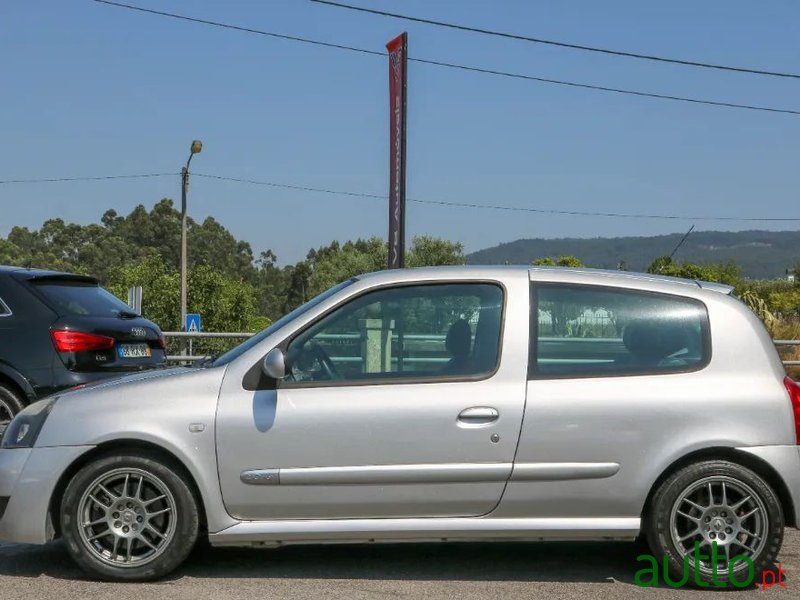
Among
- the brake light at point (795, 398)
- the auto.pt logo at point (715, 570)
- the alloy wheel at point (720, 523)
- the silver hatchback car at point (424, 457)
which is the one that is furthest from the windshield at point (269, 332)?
the brake light at point (795, 398)

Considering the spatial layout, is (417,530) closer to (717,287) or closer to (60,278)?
(717,287)

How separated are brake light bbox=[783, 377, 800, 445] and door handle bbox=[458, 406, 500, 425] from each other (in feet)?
4.72

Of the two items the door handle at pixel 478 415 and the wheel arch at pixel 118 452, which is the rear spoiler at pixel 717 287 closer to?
the door handle at pixel 478 415

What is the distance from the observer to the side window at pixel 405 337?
209 inches

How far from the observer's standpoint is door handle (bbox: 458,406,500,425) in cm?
518

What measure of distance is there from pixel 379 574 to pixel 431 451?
758 millimetres

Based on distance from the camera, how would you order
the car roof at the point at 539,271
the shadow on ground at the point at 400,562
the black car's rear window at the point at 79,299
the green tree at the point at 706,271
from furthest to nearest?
the green tree at the point at 706,271 < the black car's rear window at the point at 79,299 < the car roof at the point at 539,271 < the shadow on ground at the point at 400,562

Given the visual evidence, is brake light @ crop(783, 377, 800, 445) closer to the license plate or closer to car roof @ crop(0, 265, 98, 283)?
the license plate

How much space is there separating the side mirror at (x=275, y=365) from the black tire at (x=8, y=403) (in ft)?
13.1

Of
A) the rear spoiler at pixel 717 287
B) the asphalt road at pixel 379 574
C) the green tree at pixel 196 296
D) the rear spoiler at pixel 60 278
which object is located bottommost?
the asphalt road at pixel 379 574

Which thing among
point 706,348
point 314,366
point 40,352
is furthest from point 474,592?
point 40,352

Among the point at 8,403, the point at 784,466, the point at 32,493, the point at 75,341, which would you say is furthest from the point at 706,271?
the point at 32,493

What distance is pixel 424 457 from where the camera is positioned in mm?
5160

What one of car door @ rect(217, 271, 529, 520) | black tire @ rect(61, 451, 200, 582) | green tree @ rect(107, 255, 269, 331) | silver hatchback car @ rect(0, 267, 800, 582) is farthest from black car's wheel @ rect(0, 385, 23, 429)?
green tree @ rect(107, 255, 269, 331)
